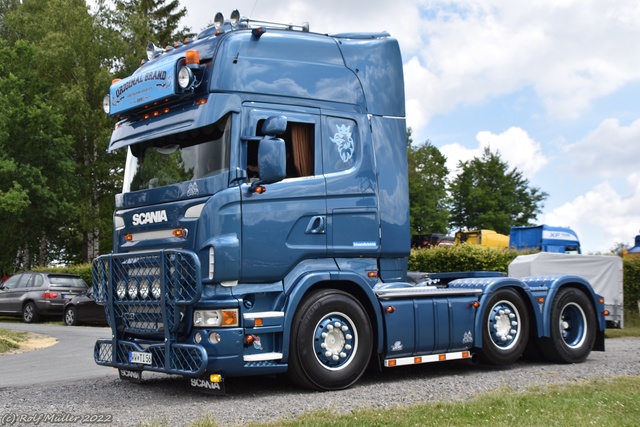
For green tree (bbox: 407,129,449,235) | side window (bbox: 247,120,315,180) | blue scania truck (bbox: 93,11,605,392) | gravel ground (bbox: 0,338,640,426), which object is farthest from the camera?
green tree (bbox: 407,129,449,235)

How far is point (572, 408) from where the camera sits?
7.43 meters

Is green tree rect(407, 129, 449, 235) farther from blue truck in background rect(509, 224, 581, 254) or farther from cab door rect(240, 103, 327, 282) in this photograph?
cab door rect(240, 103, 327, 282)

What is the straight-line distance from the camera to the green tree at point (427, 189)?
6266 cm

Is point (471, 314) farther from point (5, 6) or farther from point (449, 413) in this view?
point (5, 6)

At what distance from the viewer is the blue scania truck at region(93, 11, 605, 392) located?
8609mm

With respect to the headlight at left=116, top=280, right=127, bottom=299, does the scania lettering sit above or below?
above

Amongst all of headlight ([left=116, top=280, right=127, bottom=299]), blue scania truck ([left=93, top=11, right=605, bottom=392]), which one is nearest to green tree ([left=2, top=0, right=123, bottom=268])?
blue scania truck ([left=93, top=11, right=605, bottom=392])

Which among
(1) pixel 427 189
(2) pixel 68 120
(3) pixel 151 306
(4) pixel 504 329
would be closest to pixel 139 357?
(3) pixel 151 306

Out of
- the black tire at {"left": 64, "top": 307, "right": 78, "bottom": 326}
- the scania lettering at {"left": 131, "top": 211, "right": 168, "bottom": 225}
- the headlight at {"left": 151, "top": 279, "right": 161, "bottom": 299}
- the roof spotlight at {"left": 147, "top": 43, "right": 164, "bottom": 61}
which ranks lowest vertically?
the black tire at {"left": 64, "top": 307, "right": 78, "bottom": 326}

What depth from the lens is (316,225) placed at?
9.26 m

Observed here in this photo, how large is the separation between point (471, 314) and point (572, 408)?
317 cm

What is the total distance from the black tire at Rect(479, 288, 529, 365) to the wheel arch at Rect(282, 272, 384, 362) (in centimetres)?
181

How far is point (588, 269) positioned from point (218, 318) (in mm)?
11933

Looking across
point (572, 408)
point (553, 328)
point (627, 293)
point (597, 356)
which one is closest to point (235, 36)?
point (572, 408)
